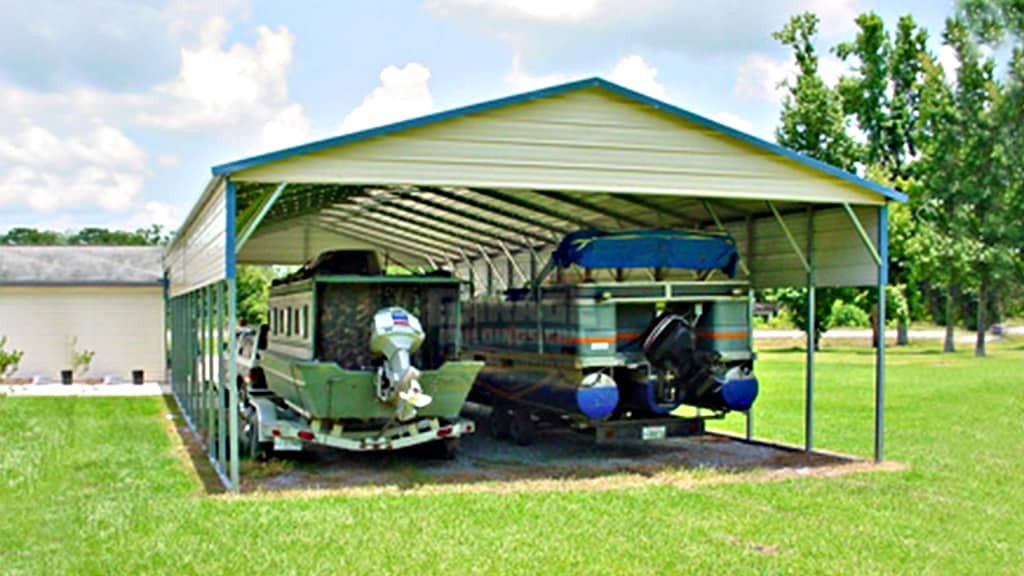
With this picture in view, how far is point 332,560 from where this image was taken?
8266 millimetres

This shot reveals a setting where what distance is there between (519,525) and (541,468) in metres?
3.71

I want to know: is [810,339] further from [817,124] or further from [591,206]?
[817,124]

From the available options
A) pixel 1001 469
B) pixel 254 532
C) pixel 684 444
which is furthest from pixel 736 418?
pixel 254 532

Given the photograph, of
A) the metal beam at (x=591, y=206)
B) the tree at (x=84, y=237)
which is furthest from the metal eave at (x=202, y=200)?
the tree at (x=84, y=237)

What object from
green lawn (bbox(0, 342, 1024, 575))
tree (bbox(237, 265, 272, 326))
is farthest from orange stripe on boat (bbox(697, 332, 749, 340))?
tree (bbox(237, 265, 272, 326))

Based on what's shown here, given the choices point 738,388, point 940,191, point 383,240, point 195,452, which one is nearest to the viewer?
point 738,388

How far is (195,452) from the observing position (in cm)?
1475

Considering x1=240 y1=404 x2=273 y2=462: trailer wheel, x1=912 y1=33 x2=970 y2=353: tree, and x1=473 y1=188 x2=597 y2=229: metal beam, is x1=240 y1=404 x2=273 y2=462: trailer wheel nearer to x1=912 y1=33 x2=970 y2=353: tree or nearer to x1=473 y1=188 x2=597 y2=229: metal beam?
x1=473 y1=188 x2=597 y2=229: metal beam

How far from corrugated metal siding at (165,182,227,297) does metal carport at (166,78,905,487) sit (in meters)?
0.04

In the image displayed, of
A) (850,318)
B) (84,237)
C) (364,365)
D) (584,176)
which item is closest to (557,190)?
(584,176)

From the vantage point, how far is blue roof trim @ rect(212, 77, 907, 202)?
10875 mm

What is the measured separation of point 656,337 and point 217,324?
204 inches

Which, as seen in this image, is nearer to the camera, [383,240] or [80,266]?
[383,240]

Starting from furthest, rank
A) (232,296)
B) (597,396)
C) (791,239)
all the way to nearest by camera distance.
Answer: (791,239)
(597,396)
(232,296)
